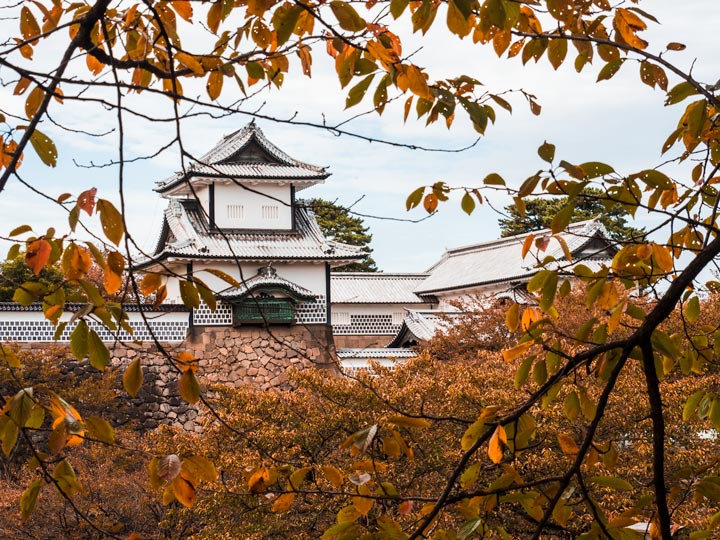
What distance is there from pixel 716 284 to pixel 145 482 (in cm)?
889

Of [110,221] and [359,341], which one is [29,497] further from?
[359,341]

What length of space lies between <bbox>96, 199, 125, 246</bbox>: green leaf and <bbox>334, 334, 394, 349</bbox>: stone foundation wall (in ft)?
73.3

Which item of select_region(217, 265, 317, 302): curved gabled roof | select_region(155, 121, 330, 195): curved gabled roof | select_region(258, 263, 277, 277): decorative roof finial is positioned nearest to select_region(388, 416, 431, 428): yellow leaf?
select_region(217, 265, 317, 302): curved gabled roof

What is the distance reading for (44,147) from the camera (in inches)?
74.5

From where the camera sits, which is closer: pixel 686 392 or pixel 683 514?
A: pixel 683 514

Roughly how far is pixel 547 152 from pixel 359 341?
22387mm

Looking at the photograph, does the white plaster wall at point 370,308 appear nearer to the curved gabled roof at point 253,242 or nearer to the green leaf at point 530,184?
the curved gabled roof at point 253,242

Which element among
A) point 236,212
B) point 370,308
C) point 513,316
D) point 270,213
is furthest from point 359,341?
point 513,316

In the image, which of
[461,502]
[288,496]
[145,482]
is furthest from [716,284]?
[145,482]

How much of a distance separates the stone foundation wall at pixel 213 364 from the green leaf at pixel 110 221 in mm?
14103

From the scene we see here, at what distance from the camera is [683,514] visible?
22.0 feet

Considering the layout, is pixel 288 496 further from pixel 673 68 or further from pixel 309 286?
pixel 309 286

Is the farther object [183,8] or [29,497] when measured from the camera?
[183,8]

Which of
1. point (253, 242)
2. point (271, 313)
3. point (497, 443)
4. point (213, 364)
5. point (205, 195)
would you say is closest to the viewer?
point (497, 443)
